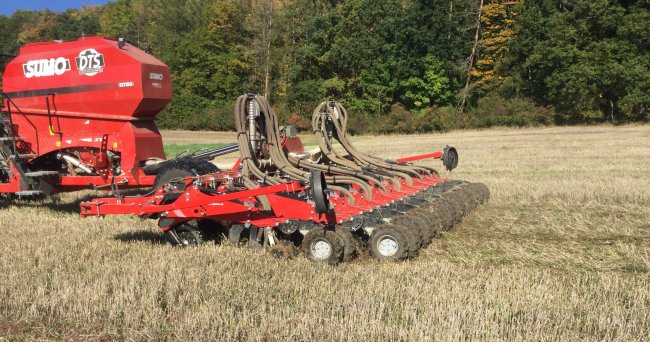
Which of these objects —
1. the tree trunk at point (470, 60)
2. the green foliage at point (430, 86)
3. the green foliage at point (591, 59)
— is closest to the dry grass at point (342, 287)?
the green foliage at point (591, 59)

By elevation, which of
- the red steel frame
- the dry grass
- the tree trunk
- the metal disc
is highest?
the tree trunk

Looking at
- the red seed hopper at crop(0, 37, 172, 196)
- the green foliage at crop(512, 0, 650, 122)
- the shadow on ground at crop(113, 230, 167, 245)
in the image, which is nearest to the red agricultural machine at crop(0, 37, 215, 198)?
the red seed hopper at crop(0, 37, 172, 196)

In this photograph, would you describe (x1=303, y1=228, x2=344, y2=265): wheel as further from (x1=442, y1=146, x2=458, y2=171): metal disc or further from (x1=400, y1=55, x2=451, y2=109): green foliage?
(x1=400, y1=55, x2=451, y2=109): green foliage

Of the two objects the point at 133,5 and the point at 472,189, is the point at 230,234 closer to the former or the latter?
the point at 472,189

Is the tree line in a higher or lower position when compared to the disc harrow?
higher

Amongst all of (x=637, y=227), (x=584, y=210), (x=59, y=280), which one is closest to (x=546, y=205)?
(x=584, y=210)

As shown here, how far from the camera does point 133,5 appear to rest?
2995 inches

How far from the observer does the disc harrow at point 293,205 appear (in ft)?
17.5

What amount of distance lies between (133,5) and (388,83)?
152 feet

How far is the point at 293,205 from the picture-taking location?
570 centimetres

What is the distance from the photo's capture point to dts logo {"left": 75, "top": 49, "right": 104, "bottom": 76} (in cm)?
836

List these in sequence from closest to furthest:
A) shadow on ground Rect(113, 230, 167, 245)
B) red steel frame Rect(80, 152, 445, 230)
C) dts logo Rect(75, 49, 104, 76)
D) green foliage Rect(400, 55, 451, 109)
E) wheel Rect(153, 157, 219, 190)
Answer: red steel frame Rect(80, 152, 445, 230), shadow on ground Rect(113, 230, 167, 245), wheel Rect(153, 157, 219, 190), dts logo Rect(75, 49, 104, 76), green foliage Rect(400, 55, 451, 109)

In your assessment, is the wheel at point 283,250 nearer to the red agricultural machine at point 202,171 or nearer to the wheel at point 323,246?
→ the red agricultural machine at point 202,171

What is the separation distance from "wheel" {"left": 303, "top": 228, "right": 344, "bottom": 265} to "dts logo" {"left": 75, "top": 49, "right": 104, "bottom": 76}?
478 centimetres
